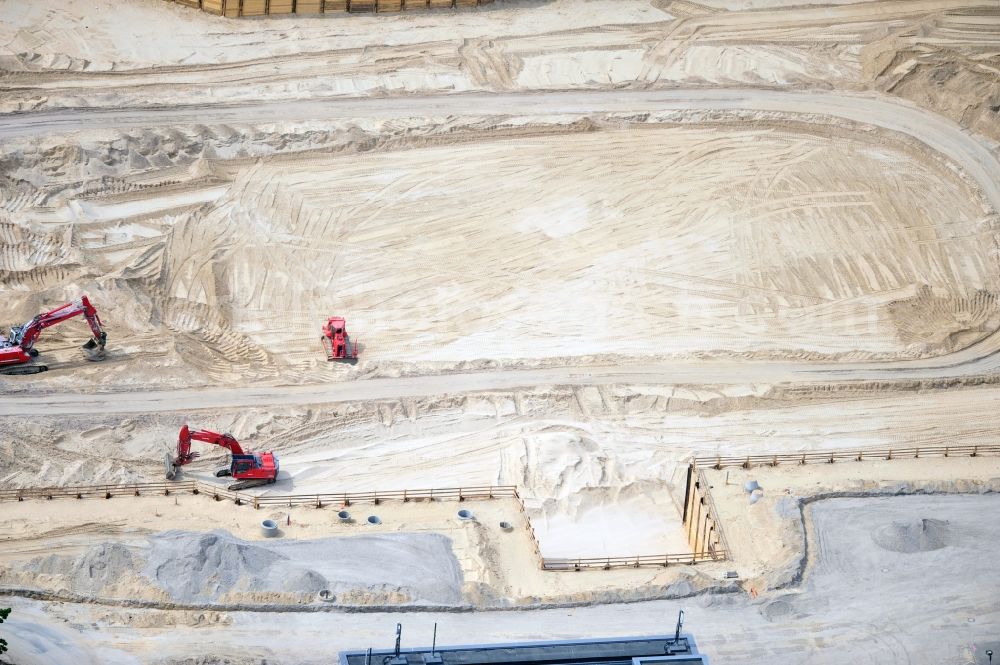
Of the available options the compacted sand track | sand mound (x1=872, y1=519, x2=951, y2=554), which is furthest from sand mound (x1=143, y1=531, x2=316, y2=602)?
sand mound (x1=872, y1=519, x2=951, y2=554)

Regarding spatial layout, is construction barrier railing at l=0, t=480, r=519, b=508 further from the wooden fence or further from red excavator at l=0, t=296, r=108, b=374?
the wooden fence

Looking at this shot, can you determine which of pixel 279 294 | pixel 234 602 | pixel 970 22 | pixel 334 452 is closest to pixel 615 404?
pixel 334 452

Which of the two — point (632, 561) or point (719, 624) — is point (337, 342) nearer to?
point (632, 561)

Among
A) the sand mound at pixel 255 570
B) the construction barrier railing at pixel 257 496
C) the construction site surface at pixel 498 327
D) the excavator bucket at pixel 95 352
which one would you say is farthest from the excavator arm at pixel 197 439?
the excavator bucket at pixel 95 352

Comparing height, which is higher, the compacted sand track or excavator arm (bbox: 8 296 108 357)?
the compacted sand track

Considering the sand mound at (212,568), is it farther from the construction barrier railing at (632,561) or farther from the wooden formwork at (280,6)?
the wooden formwork at (280,6)

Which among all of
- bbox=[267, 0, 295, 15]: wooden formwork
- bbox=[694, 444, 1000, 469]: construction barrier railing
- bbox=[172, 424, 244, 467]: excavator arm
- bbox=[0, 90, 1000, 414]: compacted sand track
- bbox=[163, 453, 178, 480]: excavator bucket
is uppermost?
bbox=[267, 0, 295, 15]: wooden formwork
